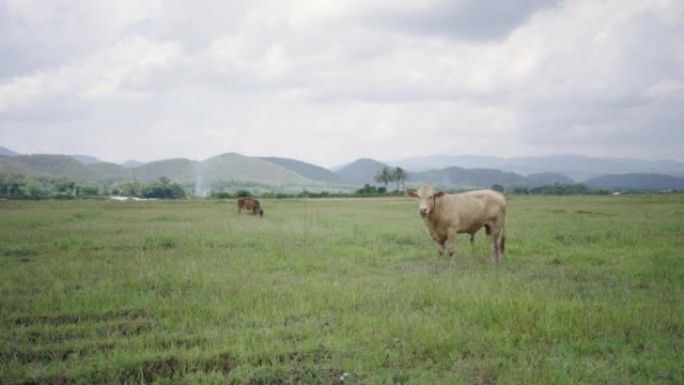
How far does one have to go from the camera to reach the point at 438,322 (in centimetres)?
692

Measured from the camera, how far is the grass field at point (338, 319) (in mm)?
5371

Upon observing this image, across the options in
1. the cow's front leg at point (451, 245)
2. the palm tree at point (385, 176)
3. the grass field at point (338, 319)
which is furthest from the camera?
the palm tree at point (385, 176)

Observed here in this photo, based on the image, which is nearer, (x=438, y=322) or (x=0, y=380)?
(x=0, y=380)

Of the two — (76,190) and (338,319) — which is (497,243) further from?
(76,190)

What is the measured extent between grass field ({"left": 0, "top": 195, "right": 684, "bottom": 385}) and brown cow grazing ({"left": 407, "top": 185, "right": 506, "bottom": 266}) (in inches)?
31.7

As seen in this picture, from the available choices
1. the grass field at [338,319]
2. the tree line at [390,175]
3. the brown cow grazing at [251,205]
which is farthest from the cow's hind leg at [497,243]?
the tree line at [390,175]

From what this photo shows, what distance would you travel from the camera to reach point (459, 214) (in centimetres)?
1333

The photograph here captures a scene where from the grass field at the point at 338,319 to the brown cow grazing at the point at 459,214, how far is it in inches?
31.7

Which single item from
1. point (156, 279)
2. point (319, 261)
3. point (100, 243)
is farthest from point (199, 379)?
point (100, 243)

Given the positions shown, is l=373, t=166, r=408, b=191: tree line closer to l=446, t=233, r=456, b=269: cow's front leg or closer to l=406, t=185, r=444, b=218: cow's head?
l=406, t=185, r=444, b=218: cow's head

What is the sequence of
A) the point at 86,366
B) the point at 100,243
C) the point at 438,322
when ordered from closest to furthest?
the point at 86,366 < the point at 438,322 < the point at 100,243

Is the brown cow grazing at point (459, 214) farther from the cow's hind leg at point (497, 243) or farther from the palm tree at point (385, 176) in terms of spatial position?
the palm tree at point (385, 176)

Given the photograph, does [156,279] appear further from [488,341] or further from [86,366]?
[488,341]

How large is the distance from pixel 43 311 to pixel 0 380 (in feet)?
8.80
